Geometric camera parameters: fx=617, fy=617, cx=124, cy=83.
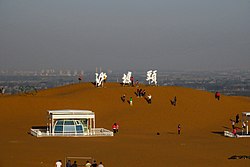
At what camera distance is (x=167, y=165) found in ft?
108

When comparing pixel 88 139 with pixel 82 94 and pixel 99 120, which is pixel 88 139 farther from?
pixel 82 94

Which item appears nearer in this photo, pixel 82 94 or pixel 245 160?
pixel 245 160

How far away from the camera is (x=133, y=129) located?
54219mm

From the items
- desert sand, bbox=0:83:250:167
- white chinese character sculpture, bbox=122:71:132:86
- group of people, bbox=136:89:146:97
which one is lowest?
desert sand, bbox=0:83:250:167

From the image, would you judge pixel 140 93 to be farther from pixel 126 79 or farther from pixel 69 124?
pixel 69 124

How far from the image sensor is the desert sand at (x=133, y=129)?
35031 millimetres

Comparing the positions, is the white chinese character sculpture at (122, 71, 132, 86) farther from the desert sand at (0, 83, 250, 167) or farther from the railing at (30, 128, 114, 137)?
the railing at (30, 128, 114, 137)

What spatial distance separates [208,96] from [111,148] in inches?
1128

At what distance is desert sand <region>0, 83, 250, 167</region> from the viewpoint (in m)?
35.0

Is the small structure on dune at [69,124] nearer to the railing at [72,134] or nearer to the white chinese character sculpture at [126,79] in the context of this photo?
the railing at [72,134]

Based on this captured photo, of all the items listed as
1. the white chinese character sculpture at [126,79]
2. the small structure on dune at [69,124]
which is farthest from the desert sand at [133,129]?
the small structure on dune at [69,124]

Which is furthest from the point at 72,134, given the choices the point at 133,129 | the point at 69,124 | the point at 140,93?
the point at 140,93

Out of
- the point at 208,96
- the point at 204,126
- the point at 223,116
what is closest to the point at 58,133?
the point at 204,126

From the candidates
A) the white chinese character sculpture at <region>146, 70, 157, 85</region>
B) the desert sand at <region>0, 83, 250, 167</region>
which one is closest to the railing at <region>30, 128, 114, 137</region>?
the desert sand at <region>0, 83, 250, 167</region>
